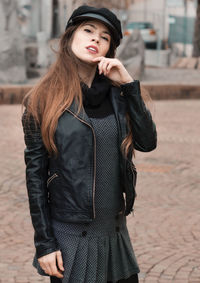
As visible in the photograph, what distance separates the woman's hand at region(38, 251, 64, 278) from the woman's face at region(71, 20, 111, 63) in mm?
790

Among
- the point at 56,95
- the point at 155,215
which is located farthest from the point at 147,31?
the point at 56,95

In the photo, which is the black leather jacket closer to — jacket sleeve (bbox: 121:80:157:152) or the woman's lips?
jacket sleeve (bbox: 121:80:157:152)

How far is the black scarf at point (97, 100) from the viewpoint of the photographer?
2830 mm

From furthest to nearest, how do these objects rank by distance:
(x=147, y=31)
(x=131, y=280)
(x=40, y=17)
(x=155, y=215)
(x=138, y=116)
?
1. (x=40, y=17)
2. (x=147, y=31)
3. (x=155, y=215)
4. (x=131, y=280)
5. (x=138, y=116)

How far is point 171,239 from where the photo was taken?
5.81m

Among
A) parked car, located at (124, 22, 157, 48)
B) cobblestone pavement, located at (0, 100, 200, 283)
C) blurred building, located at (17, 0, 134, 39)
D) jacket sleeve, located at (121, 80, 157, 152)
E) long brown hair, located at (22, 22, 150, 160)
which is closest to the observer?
long brown hair, located at (22, 22, 150, 160)

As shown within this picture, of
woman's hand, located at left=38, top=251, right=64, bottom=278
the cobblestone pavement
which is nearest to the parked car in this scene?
the cobblestone pavement

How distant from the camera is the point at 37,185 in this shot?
9.25 ft

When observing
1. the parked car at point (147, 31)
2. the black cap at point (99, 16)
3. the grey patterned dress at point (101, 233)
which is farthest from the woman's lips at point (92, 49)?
the parked car at point (147, 31)

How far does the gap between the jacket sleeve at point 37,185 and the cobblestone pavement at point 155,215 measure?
2.12 meters

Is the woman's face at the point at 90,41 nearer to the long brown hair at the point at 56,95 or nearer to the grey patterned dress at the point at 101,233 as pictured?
the long brown hair at the point at 56,95

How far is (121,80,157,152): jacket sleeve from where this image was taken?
288 centimetres

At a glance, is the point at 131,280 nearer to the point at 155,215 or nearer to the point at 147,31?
the point at 155,215

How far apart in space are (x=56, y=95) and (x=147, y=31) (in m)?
31.2
